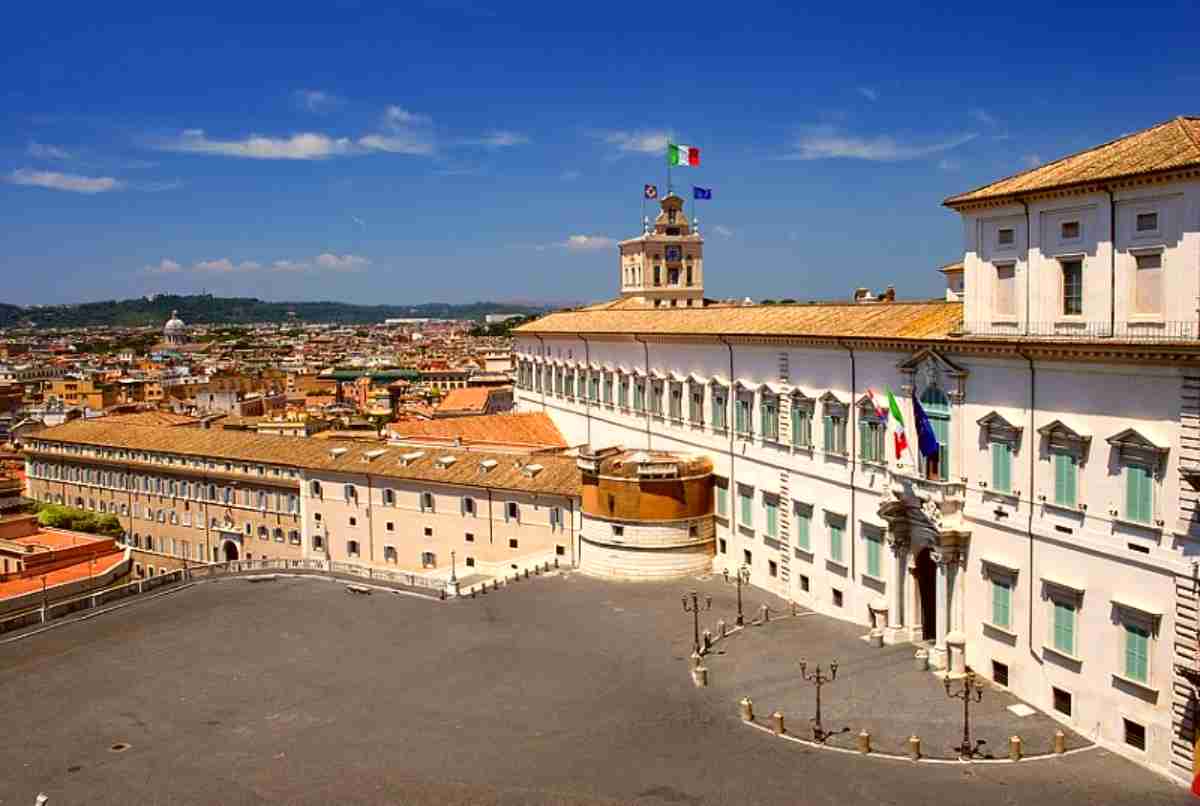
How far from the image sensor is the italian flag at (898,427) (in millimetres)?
31875

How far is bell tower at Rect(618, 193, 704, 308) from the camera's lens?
7000cm

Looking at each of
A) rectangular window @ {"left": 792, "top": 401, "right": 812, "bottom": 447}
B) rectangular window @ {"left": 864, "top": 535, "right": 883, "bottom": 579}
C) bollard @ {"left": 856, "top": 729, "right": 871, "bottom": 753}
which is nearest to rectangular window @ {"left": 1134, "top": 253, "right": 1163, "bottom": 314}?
bollard @ {"left": 856, "top": 729, "right": 871, "bottom": 753}

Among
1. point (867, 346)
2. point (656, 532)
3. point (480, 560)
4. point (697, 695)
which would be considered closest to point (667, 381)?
point (656, 532)

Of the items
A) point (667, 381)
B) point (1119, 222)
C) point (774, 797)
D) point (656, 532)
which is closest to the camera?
point (774, 797)

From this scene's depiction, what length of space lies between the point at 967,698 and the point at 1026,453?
22.0 ft

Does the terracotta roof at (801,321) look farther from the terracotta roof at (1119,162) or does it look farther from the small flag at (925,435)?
the terracotta roof at (1119,162)

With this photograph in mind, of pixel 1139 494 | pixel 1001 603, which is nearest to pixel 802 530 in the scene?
pixel 1001 603

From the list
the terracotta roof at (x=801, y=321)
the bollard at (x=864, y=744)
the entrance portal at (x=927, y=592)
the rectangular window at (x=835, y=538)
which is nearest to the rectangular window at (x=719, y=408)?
the terracotta roof at (x=801, y=321)

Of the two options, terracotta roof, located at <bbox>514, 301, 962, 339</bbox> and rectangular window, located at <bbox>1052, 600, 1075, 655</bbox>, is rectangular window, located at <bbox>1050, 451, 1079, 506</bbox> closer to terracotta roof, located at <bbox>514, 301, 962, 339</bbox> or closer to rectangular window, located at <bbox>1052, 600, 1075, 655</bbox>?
rectangular window, located at <bbox>1052, 600, 1075, 655</bbox>

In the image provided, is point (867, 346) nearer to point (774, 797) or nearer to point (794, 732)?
point (794, 732)

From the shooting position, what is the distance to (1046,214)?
1049 inches

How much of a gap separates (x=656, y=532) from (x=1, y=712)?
22.3 meters

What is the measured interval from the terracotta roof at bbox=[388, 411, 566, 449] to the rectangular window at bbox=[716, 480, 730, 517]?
19.0 m

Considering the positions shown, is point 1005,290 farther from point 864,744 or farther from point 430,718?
point 430,718
